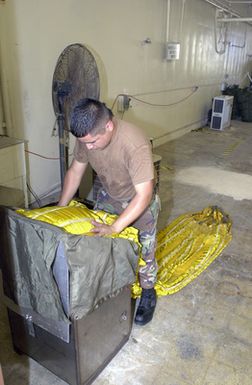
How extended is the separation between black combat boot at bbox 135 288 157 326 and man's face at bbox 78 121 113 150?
3.03 ft

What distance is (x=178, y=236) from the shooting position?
2740 millimetres

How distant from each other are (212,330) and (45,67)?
2.65 meters

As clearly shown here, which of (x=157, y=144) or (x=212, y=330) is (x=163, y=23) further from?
(x=212, y=330)

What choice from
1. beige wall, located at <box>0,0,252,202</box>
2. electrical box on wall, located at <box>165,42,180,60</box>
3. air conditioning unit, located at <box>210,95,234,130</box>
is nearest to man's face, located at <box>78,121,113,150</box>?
beige wall, located at <box>0,0,252,202</box>

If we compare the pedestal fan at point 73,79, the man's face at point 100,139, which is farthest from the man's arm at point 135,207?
the pedestal fan at point 73,79

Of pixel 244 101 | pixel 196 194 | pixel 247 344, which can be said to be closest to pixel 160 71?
pixel 196 194

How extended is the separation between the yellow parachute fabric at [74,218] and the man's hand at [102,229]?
16mm

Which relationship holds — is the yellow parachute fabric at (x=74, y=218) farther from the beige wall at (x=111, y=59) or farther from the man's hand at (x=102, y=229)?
the beige wall at (x=111, y=59)

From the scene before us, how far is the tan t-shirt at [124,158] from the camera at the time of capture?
1.39 metres

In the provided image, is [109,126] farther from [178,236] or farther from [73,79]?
[178,236]

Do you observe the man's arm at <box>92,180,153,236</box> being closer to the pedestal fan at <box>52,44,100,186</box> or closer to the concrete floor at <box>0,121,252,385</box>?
the concrete floor at <box>0,121,252,385</box>

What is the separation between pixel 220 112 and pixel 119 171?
231 inches

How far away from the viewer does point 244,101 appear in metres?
7.61

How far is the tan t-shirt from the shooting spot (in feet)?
4.55
